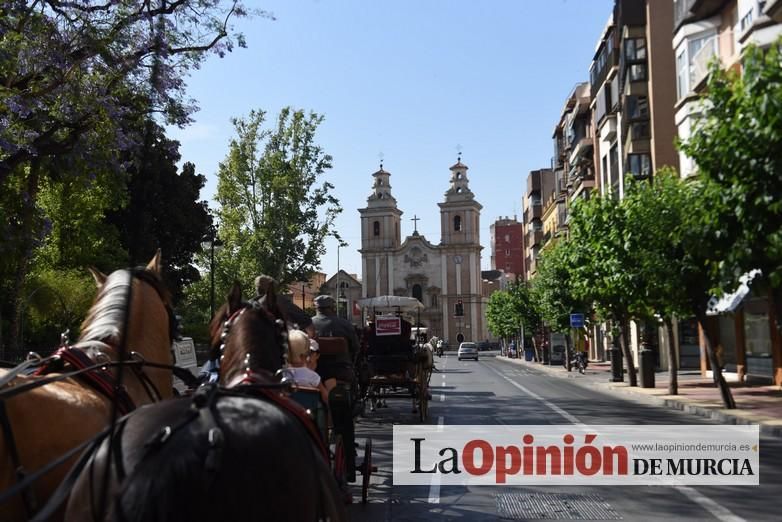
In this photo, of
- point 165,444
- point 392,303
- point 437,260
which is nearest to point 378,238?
point 437,260

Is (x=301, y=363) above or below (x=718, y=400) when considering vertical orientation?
above

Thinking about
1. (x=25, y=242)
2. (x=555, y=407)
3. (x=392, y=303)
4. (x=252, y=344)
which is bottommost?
(x=555, y=407)

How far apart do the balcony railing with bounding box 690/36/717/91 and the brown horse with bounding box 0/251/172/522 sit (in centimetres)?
2509

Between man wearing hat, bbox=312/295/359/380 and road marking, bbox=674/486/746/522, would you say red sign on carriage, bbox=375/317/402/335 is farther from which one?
road marking, bbox=674/486/746/522

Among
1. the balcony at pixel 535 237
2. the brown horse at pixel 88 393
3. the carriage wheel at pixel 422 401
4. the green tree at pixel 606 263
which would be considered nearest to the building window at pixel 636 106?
the green tree at pixel 606 263

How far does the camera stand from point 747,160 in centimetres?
1371

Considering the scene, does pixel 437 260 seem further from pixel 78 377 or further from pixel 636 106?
pixel 78 377

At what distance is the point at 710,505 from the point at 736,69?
2090 cm

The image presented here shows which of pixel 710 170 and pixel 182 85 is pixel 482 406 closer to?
pixel 710 170

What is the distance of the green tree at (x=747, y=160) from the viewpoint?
13094mm

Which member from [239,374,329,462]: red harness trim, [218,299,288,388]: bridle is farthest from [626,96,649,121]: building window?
[239,374,329,462]: red harness trim

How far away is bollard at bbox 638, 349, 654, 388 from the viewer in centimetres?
2766

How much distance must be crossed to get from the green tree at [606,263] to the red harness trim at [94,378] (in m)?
20.8

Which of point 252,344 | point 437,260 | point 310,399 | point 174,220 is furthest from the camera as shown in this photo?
point 437,260
